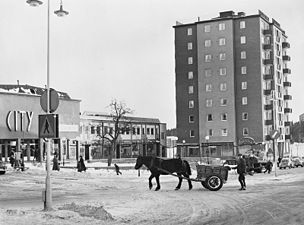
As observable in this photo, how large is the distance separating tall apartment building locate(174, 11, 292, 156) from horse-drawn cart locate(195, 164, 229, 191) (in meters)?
64.8

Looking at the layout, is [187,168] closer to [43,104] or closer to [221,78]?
[43,104]

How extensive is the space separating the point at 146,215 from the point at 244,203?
190 inches

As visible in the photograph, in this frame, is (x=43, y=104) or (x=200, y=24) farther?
(x=200, y=24)

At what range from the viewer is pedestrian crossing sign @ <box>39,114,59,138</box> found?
1569 cm

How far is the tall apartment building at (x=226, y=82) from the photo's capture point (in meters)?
91.6

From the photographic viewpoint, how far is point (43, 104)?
637 inches

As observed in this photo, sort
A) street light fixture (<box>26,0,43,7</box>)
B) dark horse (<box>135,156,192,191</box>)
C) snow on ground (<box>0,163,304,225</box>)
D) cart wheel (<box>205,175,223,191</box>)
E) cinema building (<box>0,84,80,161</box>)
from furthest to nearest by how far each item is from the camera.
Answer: cinema building (<box>0,84,80,161</box>)
dark horse (<box>135,156,192,191</box>)
cart wheel (<box>205,175,223,191</box>)
street light fixture (<box>26,0,43,7</box>)
snow on ground (<box>0,163,304,225</box>)

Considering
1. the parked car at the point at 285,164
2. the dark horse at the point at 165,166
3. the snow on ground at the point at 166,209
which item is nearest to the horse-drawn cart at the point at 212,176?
the dark horse at the point at 165,166

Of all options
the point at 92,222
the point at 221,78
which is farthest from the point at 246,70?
the point at 92,222

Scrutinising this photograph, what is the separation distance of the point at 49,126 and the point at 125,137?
309 feet

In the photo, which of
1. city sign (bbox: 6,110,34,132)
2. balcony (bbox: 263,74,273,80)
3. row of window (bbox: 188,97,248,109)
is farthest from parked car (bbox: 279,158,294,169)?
balcony (bbox: 263,74,273,80)

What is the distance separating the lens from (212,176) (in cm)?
2498

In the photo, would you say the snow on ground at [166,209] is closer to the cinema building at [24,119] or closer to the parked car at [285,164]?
the cinema building at [24,119]

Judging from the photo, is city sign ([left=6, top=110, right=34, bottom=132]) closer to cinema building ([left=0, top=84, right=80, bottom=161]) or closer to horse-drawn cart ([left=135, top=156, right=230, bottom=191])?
cinema building ([left=0, top=84, right=80, bottom=161])
